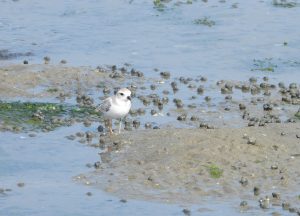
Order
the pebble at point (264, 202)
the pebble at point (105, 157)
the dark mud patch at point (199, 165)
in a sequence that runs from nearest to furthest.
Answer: the pebble at point (264, 202) < the dark mud patch at point (199, 165) < the pebble at point (105, 157)

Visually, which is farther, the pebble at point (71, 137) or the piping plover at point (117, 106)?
the piping plover at point (117, 106)

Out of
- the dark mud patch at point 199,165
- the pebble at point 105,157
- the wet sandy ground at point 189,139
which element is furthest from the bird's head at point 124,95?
the pebble at point 105,157

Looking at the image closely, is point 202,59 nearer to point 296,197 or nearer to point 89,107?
point 89,107

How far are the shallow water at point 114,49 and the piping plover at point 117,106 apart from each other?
800 millimetres

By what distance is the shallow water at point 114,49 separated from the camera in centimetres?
1841

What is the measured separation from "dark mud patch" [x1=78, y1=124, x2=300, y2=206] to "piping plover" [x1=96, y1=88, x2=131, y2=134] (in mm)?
588

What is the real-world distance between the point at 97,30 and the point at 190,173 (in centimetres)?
1436

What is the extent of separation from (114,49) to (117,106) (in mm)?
8351

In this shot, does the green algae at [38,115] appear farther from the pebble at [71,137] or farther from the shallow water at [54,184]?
the pebble at [71,137]

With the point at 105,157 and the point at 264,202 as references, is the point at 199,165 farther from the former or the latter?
the point at 264,202

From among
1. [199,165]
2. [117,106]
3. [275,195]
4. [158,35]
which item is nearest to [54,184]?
[199,165]

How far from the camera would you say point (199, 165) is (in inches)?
783

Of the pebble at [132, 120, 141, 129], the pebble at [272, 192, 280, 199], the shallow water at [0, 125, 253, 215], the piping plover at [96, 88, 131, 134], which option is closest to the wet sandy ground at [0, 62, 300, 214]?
the pebble at [272, 192, 280, 199]

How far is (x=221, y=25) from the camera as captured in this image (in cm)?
3378
